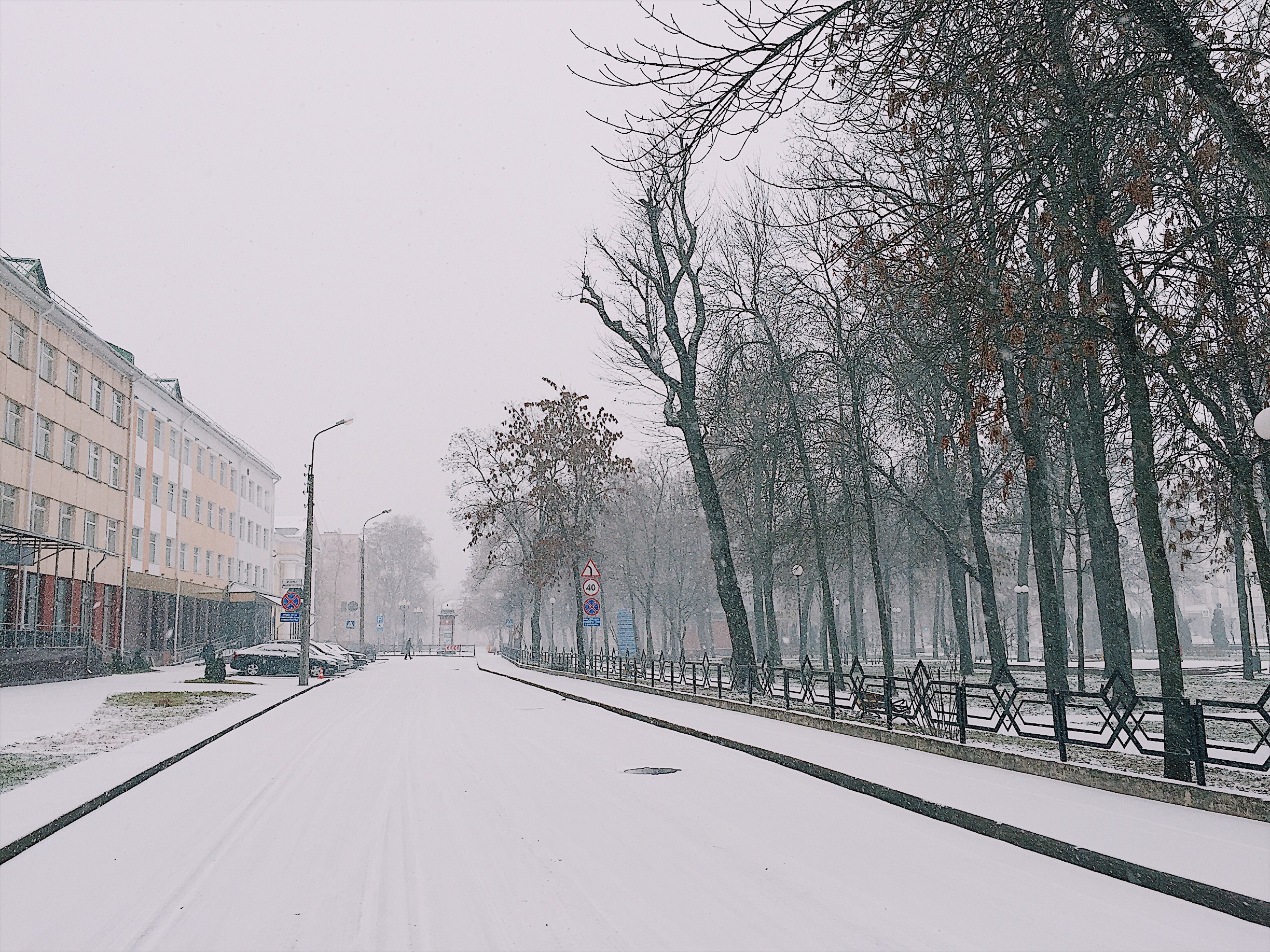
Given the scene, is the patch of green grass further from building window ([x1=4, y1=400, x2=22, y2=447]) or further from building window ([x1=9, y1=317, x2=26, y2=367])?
building window ([x1=9, y1=317, x2=26, y2=367])

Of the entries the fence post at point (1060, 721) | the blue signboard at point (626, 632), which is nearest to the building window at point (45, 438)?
the blue signboard at point (626, 632)

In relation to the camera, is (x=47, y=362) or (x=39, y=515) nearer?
(x=39, y=515)

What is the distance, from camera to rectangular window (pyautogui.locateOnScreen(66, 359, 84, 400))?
4122 cm

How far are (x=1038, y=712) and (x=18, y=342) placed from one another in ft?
118

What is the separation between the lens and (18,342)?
3666 cm

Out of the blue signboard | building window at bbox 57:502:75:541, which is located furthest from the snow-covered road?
the blue signboard

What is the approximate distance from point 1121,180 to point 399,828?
1139cm

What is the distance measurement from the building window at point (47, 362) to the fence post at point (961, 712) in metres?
36.8

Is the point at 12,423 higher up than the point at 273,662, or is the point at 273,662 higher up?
the point at 12,423

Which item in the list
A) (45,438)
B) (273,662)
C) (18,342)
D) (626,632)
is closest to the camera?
(18,342)

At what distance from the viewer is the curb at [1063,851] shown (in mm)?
6109

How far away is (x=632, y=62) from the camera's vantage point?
7.36m

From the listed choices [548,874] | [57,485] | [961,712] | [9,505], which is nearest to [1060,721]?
[961,712]

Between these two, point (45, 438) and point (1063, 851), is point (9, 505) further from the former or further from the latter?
point (1063, 851)
